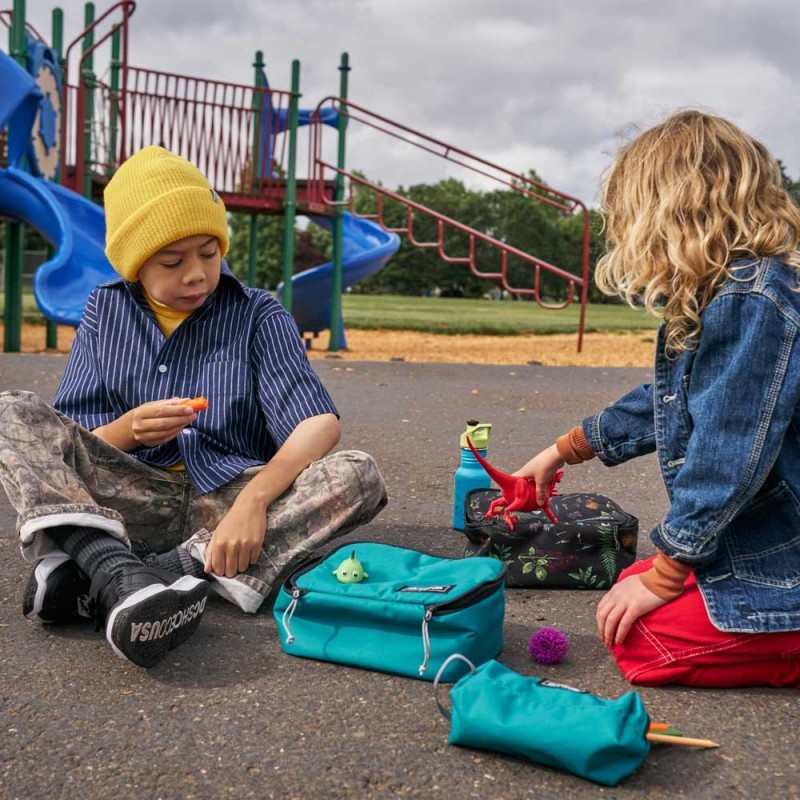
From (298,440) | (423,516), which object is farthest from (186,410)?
(423,516)

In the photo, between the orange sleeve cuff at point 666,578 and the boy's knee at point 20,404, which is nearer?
the orange sleeve cuff at point 666,578

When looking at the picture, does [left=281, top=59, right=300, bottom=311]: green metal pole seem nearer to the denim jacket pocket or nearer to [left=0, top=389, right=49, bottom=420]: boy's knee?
[left=0, top=389, right=49, bottom=420]: boy's knee

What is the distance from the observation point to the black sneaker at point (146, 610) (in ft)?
6.30

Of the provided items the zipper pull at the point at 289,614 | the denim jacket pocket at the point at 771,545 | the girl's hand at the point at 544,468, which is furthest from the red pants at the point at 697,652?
the zipper pull at the point at 289,614

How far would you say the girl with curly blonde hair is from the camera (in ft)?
5.96

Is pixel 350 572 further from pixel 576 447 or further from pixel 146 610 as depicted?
pixel 576 447

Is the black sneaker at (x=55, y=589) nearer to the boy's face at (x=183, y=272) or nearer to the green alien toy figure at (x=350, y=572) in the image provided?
the green alien toy figure at (x=350, y=572)

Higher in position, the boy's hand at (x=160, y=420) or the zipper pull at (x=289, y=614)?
the boy's hand at (x=160, y=420)

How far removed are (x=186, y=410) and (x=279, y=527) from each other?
369mm

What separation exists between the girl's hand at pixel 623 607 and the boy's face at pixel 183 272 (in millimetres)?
1287

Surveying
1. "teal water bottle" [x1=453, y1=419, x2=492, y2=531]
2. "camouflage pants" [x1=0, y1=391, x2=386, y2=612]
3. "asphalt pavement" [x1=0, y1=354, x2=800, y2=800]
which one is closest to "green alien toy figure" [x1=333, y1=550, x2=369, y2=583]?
"asphalt pavement" [x1=0, y1=354, x2=800, y2=800]

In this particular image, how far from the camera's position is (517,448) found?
469 centimetres

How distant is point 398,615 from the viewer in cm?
200

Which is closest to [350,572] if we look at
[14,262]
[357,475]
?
[357,475]
